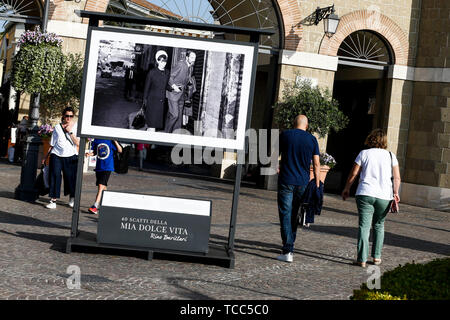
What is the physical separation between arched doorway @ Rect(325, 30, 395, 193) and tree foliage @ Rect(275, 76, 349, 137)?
211 cm

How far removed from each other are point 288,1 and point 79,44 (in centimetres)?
627

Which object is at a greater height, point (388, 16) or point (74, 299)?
point (388, 16)

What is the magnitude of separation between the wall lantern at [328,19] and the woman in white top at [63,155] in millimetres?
9781

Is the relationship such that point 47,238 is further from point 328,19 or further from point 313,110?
point 328,19

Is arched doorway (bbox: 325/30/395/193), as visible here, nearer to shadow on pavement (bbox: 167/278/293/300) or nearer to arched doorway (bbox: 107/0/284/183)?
arched doorway (bbox: 107/0/284/183)

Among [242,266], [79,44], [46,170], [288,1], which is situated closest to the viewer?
[242,266]

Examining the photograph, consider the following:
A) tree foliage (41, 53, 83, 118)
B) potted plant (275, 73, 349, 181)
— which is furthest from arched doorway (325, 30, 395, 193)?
tree foliage (41, 53, 83, 118)

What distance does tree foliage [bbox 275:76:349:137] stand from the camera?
17.3 meters

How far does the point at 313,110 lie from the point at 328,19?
8.58 ft

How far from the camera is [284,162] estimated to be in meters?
7.43

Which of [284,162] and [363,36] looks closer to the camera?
[284,162]

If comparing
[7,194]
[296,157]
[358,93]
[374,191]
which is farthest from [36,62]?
[358,93]

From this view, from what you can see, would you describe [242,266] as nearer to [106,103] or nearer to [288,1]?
[106,103]

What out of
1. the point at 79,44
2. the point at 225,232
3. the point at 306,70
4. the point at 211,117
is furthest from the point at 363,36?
the point at 211,117
